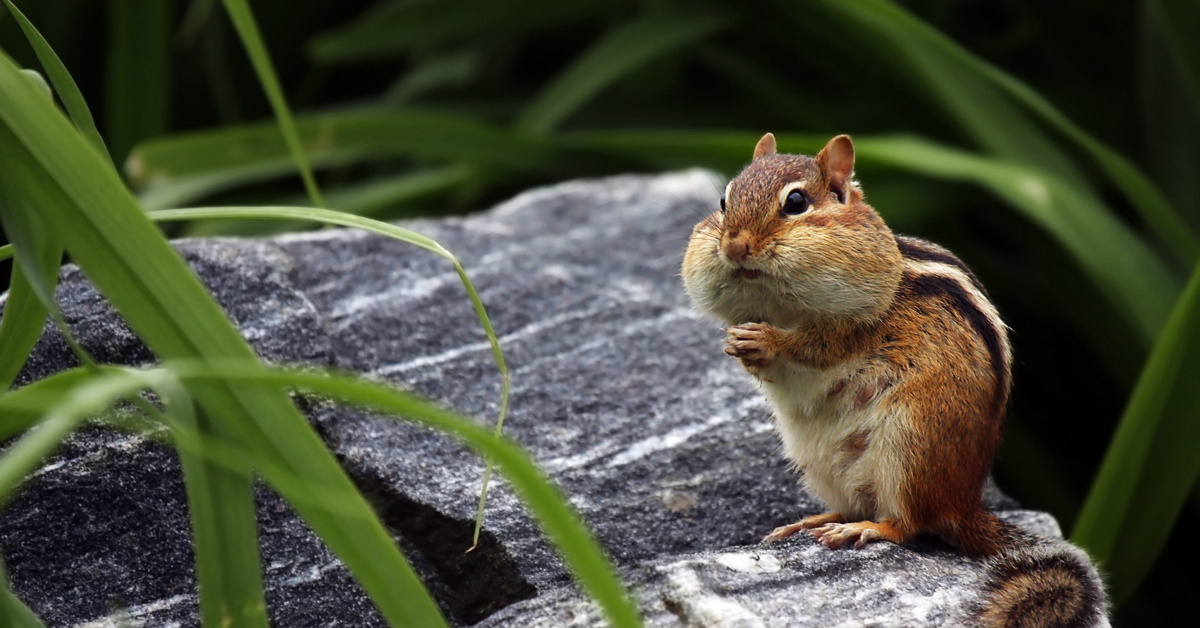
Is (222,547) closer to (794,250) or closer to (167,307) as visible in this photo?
(167,307)

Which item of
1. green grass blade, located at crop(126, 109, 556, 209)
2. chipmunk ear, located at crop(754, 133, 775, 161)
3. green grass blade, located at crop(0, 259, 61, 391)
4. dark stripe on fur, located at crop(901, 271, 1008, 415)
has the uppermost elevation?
green grass blade, located at crop(126, 109, 556, 209)

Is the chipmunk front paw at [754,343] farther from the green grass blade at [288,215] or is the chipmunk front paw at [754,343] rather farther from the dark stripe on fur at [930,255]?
the green grass blade at [288,215]

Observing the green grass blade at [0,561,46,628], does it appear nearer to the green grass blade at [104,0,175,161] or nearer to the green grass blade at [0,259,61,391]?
the green grass blade at [0,259,61,391]

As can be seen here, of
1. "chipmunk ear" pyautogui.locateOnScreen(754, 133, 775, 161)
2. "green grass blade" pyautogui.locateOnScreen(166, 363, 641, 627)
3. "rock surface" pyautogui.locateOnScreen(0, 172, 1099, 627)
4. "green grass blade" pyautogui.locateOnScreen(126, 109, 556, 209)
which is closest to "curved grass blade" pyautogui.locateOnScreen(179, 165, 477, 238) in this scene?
"green grass blade" pyautogui.locateOnScreen(126, 109, 556, 209)

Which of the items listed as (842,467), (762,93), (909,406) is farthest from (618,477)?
(762,93)

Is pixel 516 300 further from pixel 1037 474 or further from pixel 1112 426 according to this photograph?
pixel 1112 426
